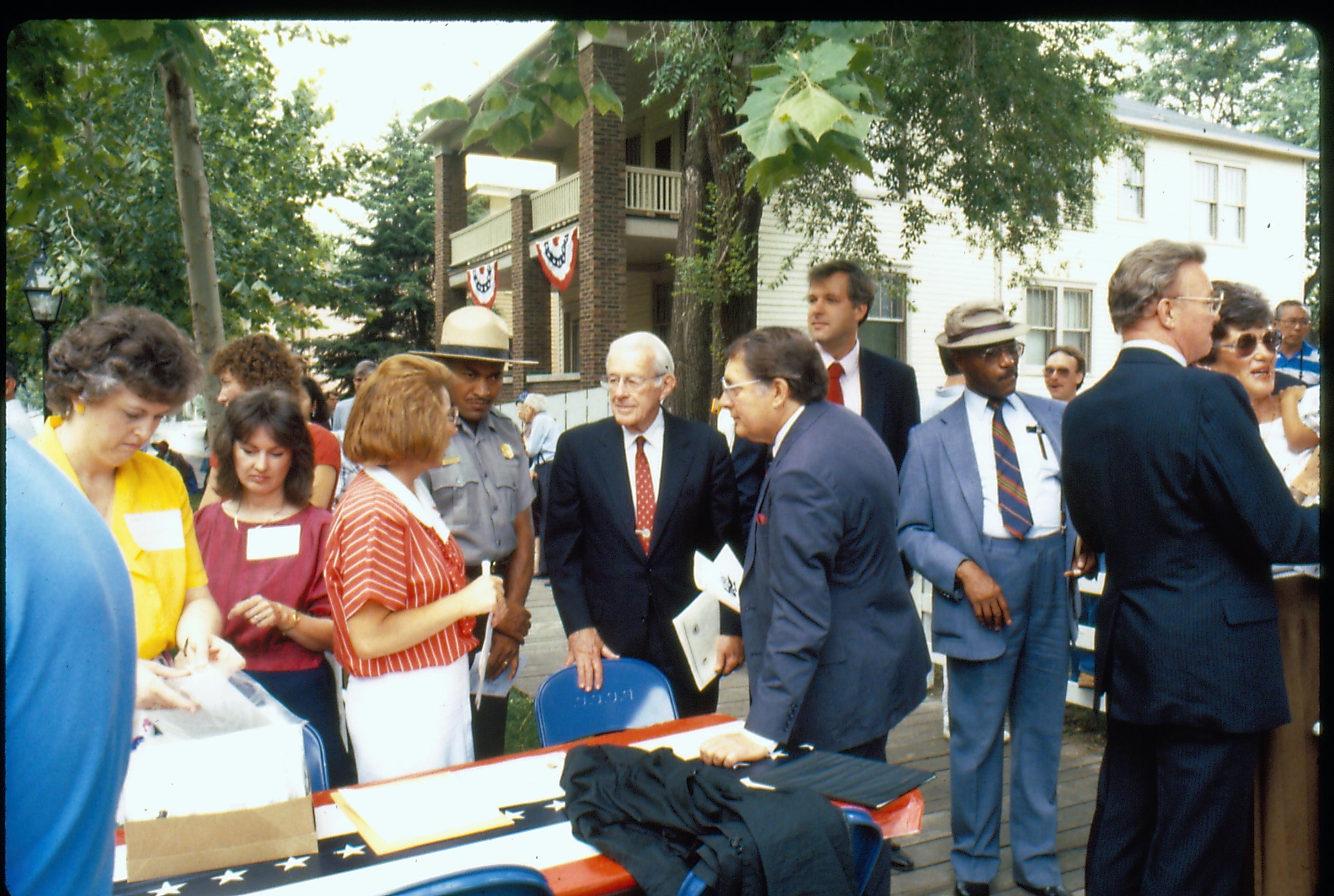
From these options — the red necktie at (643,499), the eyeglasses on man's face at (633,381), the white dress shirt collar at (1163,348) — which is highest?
the white dress shirt collar at (1163,348)

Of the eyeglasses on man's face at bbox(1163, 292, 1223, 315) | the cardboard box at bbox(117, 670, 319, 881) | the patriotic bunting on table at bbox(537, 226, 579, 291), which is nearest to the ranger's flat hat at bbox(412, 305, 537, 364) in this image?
the cardboard box at bbox(117, 670, 319, 881)

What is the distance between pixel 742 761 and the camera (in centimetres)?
225

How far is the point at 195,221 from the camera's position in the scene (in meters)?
5.77

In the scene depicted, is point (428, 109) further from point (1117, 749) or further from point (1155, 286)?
point (1117, 749)

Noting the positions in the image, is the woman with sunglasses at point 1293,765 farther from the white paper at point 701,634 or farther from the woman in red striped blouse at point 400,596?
the woman in red striped blouse at point 400,596

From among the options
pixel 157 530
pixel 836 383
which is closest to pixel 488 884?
pixel 157 530

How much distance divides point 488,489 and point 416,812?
1.71 metres

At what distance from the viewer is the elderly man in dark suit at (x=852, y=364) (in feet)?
13.1

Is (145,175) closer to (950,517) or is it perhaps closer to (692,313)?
(692,313)

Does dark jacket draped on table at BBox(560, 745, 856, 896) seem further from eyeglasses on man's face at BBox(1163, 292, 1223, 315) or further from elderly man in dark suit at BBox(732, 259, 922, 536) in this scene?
elderly man in dark suit at BBox(732, 259, 922, 536)

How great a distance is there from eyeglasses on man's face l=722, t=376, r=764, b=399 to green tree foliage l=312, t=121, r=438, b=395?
2513cm

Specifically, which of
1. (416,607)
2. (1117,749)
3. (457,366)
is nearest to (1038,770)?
(1117,749)

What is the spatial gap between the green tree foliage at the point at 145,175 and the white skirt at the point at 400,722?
1.36 meters

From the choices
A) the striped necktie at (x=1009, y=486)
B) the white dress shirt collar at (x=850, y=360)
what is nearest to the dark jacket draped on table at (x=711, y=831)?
the striped necktie at (x=1009, y=486)
